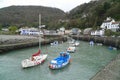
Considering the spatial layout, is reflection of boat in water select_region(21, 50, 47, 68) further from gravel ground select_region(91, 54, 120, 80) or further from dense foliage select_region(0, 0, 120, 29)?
dense foliage select_region(0, 0, 120, 29)

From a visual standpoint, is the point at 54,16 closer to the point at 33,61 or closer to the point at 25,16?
the point at 25,16

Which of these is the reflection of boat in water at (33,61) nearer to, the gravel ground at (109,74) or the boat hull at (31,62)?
the boat hull at (31,62)

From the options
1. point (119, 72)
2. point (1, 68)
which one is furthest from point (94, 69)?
point (1, 68)

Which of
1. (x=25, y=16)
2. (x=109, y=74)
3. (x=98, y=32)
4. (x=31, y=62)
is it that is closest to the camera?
(x=109, y=74)

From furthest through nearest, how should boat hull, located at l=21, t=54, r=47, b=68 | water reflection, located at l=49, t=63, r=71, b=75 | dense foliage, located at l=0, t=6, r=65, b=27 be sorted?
dense foliage, located at l=0, t=6, r=65, b=27 < boat hull, located at l=21, t=54, r=47, b=68 < water reflection, located at l=49, t=63, r=71, b=75

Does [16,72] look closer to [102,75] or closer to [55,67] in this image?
[55,67]

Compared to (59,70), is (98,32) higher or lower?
higher

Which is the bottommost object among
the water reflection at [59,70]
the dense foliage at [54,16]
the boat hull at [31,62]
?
the water reflection at [59,70]

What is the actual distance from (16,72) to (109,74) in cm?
1159

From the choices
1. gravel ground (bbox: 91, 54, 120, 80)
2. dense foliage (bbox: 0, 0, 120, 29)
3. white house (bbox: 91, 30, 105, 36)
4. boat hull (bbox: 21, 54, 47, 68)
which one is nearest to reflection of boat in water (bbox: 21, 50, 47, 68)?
boat hull (bbox: 21, 54, 47, 68)

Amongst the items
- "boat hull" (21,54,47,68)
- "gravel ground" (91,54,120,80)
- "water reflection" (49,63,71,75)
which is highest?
"gravel ground" (91,54,120,80)

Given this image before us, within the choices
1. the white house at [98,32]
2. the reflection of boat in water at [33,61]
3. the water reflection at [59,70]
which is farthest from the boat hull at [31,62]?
the white house at [98,32]

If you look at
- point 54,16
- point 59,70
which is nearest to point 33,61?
point 59,70

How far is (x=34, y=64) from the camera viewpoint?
26297mm
